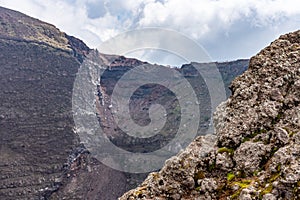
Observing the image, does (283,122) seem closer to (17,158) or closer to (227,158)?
(227,158)

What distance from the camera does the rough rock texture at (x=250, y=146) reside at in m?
14.0

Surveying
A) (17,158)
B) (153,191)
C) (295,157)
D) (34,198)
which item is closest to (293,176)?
(295,157)

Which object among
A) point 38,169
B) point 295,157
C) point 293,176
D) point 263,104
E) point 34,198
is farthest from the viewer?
point 38,169

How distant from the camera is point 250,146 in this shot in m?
15.4

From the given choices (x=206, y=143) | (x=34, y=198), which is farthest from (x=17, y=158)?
(x=206, y=143)

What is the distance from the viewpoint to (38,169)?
604ft

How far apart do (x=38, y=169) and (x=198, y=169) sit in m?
178

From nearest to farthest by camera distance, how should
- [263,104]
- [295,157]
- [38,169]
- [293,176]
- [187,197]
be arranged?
[293,176] < [295,157] < [187,197] < [263,104] < [38,169]

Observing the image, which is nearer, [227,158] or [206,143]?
[227,158]

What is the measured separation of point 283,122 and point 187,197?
15.1ft

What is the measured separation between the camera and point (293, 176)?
1275cm

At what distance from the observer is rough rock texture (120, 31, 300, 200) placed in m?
14.0

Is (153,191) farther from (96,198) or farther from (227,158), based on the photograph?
(96,198)

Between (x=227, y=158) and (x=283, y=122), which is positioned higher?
(x=283, y=122)
